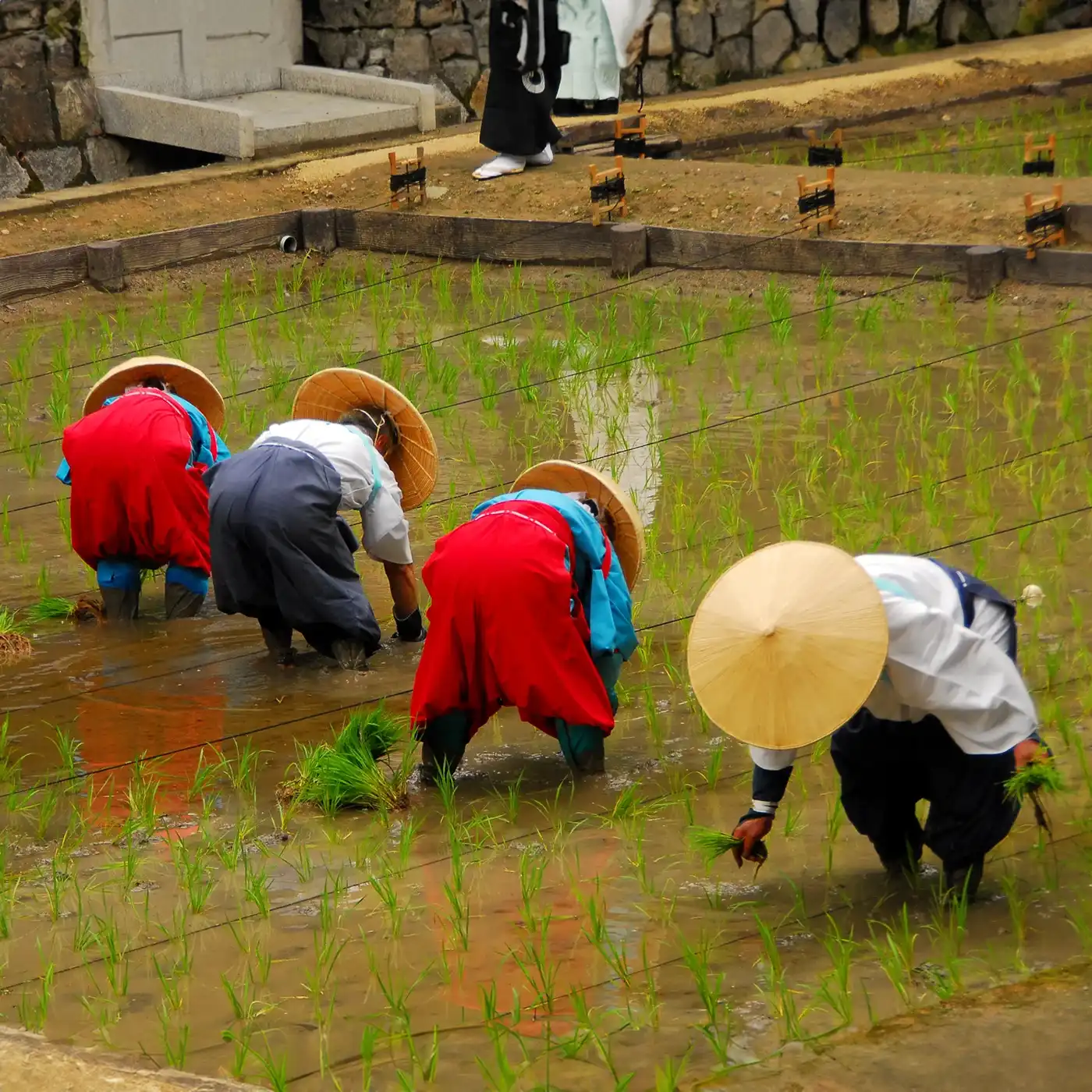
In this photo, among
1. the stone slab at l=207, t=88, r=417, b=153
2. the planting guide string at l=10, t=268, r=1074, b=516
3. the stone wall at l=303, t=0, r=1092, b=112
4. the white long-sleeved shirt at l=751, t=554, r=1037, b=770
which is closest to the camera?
the white long-sleeved shirt at l=751, t=554, r=1037, b=770

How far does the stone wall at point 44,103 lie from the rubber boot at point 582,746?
8.45 meters

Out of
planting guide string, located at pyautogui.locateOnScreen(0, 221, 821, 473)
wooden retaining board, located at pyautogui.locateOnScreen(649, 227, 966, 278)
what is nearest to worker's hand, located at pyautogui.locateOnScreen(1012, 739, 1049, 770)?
planting guide string, located at pyautogui.locateOnScreen(0, 221, 821, 473)

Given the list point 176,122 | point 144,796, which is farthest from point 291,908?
point 176,122

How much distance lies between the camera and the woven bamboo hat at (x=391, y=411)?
5355 millimetres

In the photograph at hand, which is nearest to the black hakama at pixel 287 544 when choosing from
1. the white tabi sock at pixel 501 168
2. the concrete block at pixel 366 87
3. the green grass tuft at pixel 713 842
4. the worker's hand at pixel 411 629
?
the worker's hand at pixel 411 629

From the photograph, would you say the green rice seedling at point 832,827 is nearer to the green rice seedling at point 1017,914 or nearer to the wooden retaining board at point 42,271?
the green rice seedling at point 1017,914

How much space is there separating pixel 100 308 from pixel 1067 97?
25.4 ft

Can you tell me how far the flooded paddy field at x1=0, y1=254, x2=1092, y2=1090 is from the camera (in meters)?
3.26

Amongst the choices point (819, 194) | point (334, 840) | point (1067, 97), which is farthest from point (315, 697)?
point (1067, 97)

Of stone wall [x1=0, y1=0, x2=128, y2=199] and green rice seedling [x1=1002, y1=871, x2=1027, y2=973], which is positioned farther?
stone wall [x1=0, y1=0, x2=128, y2=199]

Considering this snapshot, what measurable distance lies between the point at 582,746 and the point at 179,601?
1.91 meters

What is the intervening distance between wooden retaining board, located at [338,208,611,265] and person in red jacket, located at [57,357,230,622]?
4150 mm

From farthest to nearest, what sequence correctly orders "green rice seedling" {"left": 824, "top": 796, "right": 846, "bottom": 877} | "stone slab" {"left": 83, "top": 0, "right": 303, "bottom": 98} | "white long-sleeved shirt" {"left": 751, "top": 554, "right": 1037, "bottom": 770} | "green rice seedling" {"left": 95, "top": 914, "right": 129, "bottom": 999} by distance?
1. "stone slab" {"left": 83, "top": 0, "right": 303, "bottom": 98}
2. "green rice seedling" {"left": 824, "top": 796, "right": 846, "bottom": 877}
3. "green rice seedling" {"left": 95, "top": 914, "right": 129, "bottom": 999}
4. "white long-sleeved shirt" {"left": 751, "top": 554, "right": 1037, "bottom": 770}

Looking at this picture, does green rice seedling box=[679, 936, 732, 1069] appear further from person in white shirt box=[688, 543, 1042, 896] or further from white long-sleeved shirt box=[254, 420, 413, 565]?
white long-sleeved shirt box=[254, 420, 413, 565]
